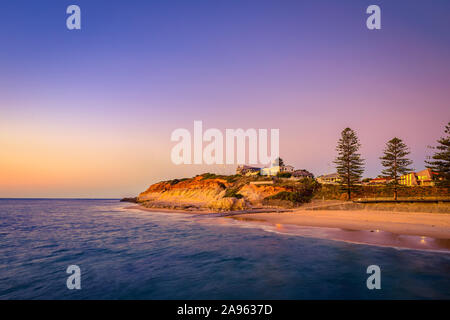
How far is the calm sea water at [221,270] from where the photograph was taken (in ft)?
31.4

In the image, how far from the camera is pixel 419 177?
62969 mm

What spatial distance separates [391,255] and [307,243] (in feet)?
17.1

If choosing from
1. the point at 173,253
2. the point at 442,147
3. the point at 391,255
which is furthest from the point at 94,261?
the point at 442,147

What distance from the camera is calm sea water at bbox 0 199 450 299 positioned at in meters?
9.56

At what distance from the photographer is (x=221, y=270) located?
12180 millimetres

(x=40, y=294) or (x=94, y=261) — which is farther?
(x=94, y=261)

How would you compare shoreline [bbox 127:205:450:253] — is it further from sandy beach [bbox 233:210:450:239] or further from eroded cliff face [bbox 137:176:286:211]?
eroded cliff face [bbox 137:176:286:211]

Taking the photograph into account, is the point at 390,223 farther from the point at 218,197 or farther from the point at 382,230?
the point at 218,197

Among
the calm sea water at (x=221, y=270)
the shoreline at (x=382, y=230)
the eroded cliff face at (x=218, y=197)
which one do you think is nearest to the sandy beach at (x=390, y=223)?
the shoreline at (x=382, y=230)

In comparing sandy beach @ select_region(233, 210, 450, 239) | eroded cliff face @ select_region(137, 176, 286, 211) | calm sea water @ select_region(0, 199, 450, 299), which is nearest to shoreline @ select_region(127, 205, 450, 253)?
sandy beach @ select_region(233, 210, 450, 239)

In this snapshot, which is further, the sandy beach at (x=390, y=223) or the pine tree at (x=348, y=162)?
the pine tree at (x=348, y=162)

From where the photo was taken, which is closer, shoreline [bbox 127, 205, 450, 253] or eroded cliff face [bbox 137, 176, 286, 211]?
shoreline [bbox 127, 205, 450, 253]

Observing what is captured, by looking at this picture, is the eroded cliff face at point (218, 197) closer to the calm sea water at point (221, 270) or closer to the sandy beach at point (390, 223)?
the sandy beach at point (390, 223)
